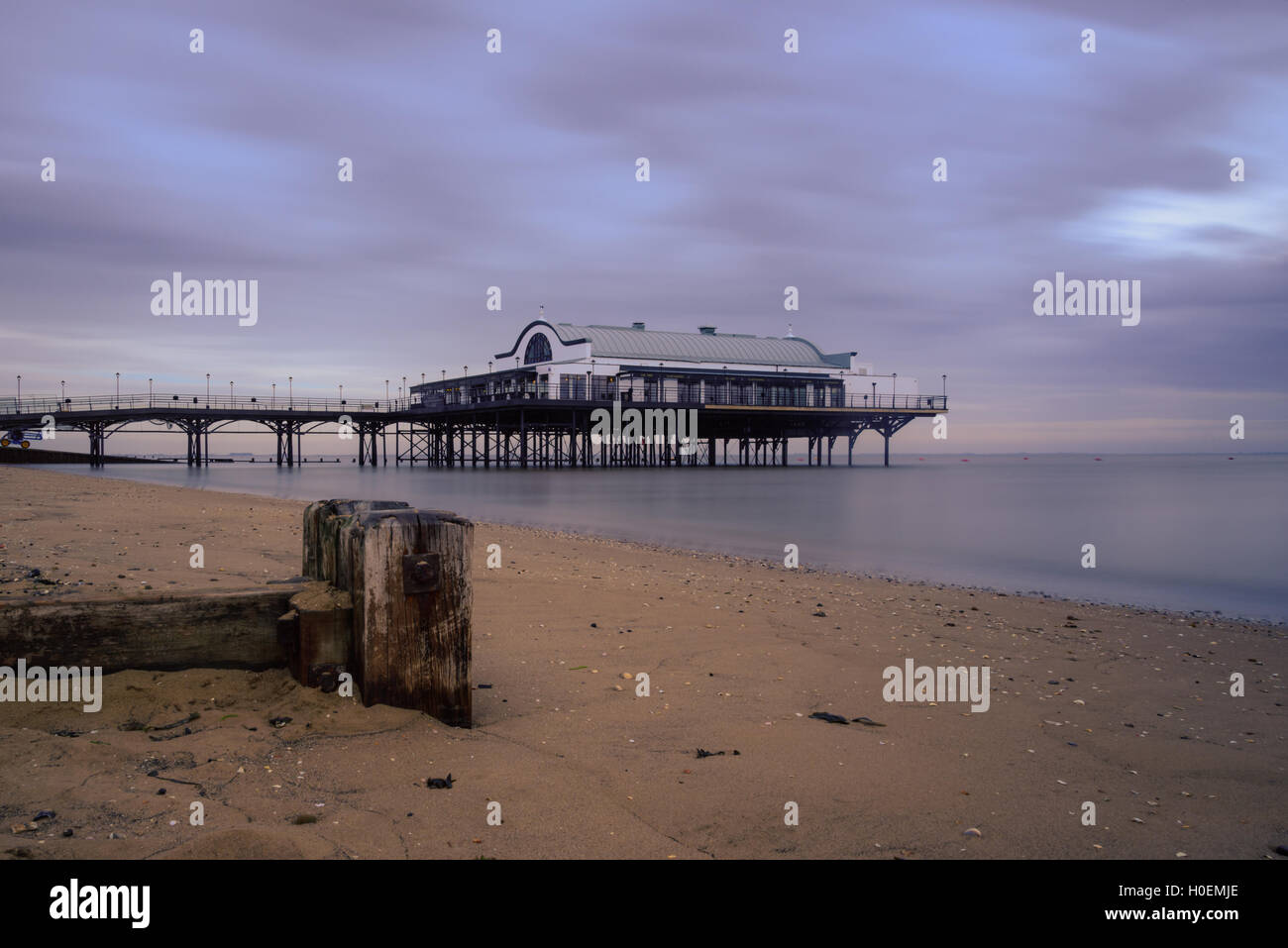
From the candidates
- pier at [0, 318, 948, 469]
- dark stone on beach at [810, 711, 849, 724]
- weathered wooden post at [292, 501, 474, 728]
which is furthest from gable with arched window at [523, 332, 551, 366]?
weathered wooden post at [292, 501, 474, 728]

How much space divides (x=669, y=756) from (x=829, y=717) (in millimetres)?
1311

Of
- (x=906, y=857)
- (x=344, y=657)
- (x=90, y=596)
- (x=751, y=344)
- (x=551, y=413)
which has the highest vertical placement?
(x=751, y=344)

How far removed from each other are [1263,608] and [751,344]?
6446 cm

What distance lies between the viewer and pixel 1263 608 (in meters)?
12.5

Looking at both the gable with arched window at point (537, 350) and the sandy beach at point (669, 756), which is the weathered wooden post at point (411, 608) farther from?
the gable with arched window at point (537, 350)

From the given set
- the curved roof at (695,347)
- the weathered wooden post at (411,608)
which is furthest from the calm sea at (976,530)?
the curved roof at (695,347)

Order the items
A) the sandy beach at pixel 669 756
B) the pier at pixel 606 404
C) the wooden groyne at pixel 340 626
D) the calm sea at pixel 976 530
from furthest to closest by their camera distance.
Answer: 1. the pier at pixel 606 404
2. the calm sea at pixel 976 530
3. the wooden groyne at pixel 340 626
4. the sandy beach at pixel 669 756

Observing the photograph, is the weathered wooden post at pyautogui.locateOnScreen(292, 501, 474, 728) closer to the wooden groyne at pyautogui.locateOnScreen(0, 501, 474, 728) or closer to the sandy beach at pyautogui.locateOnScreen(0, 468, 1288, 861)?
the wooden groyne at pyautogui.locateOnScreen(0, 501, 474, 728)

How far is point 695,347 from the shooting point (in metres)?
71.4

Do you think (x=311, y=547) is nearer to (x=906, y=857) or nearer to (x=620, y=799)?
(x=620, y=799)

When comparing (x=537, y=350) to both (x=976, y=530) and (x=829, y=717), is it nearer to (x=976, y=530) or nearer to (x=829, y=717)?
(x=976, y=530)

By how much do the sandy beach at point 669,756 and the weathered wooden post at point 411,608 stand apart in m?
0.15

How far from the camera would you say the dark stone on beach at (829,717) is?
5.04 metres
